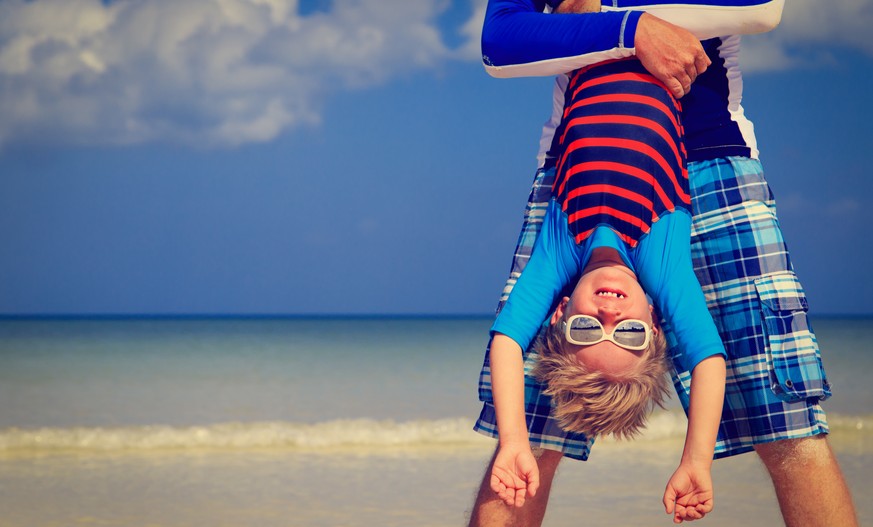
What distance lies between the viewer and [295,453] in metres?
7.19

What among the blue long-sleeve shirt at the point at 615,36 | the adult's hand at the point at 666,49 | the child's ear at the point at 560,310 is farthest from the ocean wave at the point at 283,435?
the adult's hand at the point at 666,49

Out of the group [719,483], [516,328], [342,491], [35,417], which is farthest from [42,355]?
[516,328]

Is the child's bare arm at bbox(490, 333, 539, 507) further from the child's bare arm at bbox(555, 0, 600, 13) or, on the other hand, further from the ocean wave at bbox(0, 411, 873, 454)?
the ocean wave at bbox(0, 411, 873, 454)

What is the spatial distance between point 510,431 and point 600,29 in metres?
0.89

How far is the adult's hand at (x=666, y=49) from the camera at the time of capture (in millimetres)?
2000

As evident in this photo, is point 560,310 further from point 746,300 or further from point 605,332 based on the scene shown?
point 746,300

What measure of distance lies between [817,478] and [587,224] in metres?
0.84

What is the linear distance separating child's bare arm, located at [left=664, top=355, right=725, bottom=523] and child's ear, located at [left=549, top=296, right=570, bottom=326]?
315mm

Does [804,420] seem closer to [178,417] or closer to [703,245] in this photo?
[703,245]

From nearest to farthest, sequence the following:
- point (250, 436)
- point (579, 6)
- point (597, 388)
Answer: point (597, 388)
point (579, 6)
point (250, 436)

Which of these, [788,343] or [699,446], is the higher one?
[788,343]

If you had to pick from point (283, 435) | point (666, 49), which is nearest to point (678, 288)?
point (666, 49)

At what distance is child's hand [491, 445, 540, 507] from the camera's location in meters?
2.02

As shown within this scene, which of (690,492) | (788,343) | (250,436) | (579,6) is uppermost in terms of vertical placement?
(579,6)
